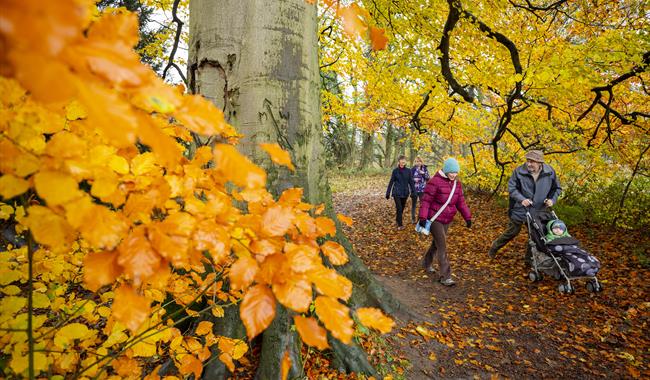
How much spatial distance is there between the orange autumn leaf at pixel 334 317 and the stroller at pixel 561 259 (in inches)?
184

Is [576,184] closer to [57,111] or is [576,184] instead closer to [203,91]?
[203,91]

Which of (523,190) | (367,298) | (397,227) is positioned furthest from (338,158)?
(367,298)

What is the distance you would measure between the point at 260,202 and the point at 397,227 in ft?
26.1

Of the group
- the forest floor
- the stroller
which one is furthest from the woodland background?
the stroller

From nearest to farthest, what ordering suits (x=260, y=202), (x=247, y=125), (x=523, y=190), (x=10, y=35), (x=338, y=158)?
1. (x=10, y=35)
2. (x=260, y=202)
3. (x=247, y=125)
4. (x=523, y=190)
5. (x=338, y=158)

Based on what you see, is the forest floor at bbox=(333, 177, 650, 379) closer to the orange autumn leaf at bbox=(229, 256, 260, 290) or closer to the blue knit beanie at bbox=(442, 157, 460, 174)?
the blue knit beanie at bbox=(442, 157, 460, 174)

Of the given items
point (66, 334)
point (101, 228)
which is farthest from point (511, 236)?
point (101, 228)

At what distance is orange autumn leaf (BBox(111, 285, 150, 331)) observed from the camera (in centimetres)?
93

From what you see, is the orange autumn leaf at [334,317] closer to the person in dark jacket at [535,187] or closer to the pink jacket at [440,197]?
the pink jacket at [440,197]

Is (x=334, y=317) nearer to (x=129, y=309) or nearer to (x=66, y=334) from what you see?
(x=129, y=309)

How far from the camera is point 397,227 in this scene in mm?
8914

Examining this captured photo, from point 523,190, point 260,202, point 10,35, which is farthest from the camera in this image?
point 523,190

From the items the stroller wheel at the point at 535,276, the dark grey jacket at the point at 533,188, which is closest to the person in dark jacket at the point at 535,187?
the dark grey jacket at the point at 533,188

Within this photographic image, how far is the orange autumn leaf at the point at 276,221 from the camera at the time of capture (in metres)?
1.10
